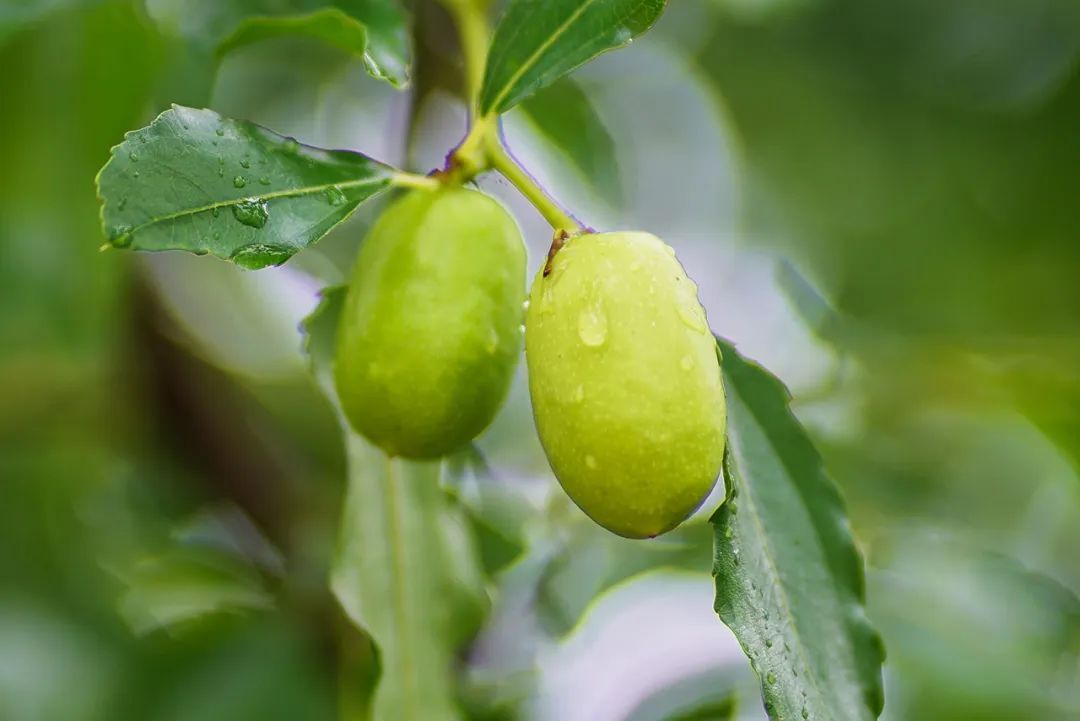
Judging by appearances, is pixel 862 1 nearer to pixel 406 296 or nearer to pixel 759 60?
pixel 759 60

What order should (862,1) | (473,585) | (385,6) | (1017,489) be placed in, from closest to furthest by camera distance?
(385,6) < (473,585) < (1017,489) < (862,1)

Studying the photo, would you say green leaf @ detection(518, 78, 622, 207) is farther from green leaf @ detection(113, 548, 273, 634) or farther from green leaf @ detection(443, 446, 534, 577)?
green leaf @ detection(113, 548, 273, 634)

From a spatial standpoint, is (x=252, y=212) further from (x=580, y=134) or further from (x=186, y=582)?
(x=186, y=582)

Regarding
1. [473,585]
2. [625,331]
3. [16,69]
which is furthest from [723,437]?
[16,69]

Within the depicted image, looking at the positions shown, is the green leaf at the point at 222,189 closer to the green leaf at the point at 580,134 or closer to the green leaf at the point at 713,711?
the green leaf at the point at 580,134

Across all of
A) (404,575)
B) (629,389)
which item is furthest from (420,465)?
(629,389)

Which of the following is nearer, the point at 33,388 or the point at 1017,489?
the point at 33,388
